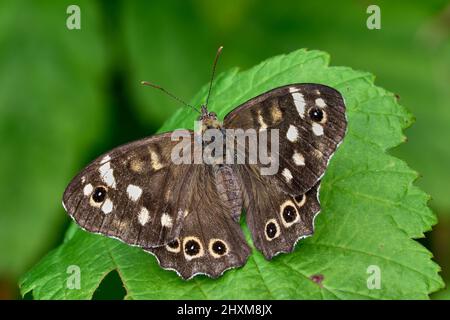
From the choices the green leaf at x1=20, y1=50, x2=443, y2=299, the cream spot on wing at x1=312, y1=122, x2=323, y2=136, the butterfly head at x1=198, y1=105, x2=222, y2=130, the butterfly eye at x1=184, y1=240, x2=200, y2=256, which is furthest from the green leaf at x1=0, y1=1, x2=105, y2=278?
the cream spot on wing at x1=312, y1=122, x2=323, y2=136

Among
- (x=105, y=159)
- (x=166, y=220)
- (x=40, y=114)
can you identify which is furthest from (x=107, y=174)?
(x=40, y=114)

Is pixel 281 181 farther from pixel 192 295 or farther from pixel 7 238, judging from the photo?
pixel 7 238

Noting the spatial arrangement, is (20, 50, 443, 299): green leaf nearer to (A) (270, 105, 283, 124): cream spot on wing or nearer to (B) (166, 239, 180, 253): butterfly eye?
(B) (166, 239, 180, 253): butterfly eye

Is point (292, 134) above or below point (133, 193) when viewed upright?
above

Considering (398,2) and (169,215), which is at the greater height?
(398,2)

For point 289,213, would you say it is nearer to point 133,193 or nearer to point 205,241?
point 205,241
